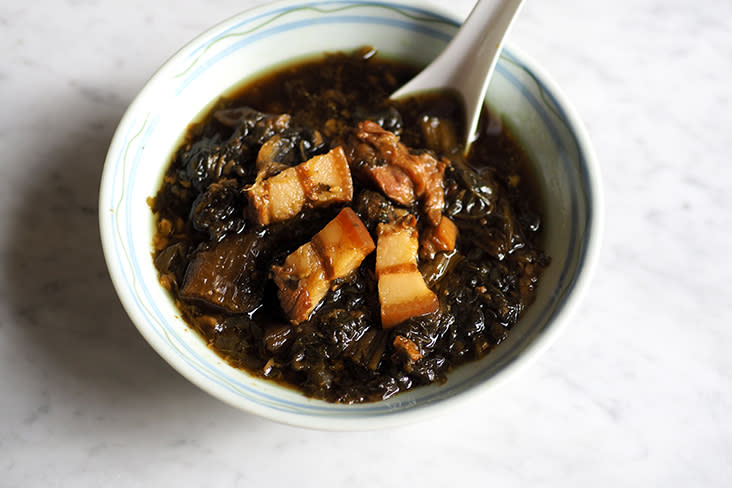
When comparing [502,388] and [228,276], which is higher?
[228,276]

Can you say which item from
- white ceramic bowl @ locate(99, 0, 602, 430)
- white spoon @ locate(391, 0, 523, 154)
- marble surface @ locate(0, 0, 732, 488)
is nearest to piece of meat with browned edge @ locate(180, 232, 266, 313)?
white ceramic bowl @ locate(99, 0, 602, 430)

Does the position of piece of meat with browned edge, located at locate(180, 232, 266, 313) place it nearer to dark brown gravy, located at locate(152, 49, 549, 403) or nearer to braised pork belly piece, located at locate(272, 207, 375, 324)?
dark brown gravy, located at locate(152, 49, 549, 403)

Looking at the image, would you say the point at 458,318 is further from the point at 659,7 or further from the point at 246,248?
the point at 659,7

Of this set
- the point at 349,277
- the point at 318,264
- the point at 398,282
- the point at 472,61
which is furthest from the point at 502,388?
the point at 472,61

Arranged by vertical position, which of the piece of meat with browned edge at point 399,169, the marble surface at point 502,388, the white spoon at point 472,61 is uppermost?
the white spoon at point 472,61

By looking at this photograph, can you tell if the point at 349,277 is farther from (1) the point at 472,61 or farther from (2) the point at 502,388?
(1) the point at 472,61

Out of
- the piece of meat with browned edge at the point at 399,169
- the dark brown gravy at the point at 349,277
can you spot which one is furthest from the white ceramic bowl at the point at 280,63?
the piece of meat with browned edge at the point at 399,169

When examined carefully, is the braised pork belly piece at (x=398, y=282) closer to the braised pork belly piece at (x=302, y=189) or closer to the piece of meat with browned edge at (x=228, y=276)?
the braised pork belly piece at (x=302, y=189)
